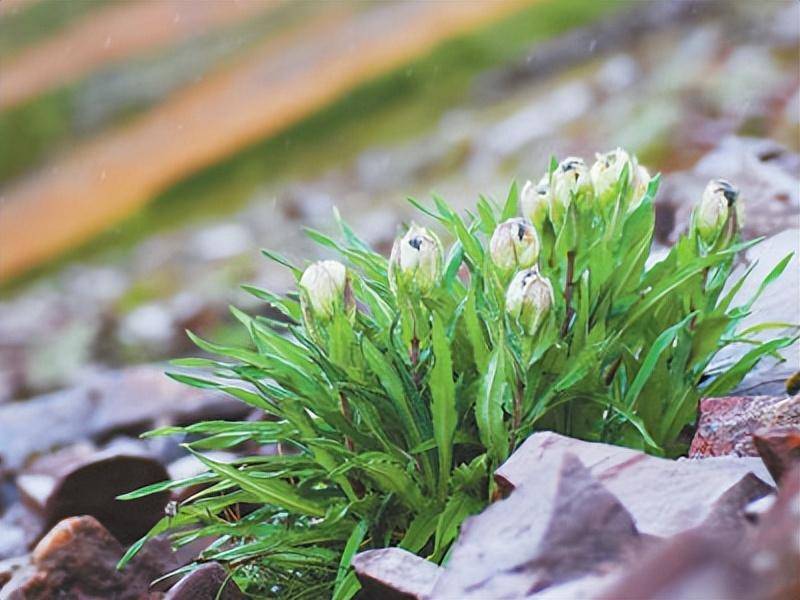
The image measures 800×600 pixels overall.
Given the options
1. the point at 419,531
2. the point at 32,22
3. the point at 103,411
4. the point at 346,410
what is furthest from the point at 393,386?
the point at 32,22

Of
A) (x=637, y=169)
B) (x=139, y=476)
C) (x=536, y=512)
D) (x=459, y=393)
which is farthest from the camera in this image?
(x=139, y=476)

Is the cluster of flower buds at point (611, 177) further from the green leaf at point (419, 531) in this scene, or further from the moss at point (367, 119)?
the moss at point (367, 119)

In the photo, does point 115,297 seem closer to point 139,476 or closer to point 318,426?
point 139,476

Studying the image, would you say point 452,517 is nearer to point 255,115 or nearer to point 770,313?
point 770,313

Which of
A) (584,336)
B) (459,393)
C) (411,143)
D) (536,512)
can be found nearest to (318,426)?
(459,393)

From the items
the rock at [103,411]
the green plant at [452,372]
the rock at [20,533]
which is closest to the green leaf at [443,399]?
the green plant at [452,372]

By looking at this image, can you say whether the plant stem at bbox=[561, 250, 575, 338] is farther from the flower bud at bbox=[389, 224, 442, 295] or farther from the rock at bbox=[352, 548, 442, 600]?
the rock at bbox=[352, 548, 442, 600]
